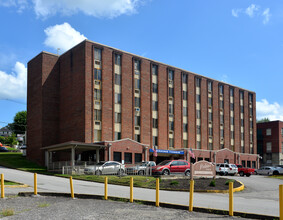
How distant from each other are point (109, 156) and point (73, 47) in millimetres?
15655

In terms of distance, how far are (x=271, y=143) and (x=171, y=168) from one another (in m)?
51.2

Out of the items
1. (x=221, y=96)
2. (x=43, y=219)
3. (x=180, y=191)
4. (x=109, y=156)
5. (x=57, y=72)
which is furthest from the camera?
(x=221, y=96)

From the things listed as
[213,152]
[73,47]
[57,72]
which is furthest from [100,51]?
[213,152]

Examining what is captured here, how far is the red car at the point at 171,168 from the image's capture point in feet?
106

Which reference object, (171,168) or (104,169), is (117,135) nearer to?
(104,169)

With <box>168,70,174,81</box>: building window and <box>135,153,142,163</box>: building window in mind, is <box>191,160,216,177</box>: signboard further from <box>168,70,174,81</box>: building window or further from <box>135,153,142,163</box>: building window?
<box>168,70,174,81</box>: building window

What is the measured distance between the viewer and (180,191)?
2200 centimetres

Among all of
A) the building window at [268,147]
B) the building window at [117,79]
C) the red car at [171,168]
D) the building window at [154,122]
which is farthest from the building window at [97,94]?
the building window at [268,147]

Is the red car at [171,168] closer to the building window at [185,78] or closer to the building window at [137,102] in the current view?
the building window at [137,102]

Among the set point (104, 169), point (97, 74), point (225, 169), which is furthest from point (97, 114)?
point (225, 169)

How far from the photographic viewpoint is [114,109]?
4856 cm

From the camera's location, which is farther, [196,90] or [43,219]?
[196,90]

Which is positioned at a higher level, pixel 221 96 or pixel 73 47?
pixel 73 47

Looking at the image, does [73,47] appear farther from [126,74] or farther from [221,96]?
[221,96]
